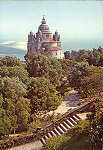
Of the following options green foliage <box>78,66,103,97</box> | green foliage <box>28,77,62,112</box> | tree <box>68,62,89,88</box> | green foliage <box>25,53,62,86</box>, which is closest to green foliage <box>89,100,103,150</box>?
green foliage <box>28,77,62,112</box>

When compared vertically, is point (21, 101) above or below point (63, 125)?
above

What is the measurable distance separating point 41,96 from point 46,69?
8.85 metres

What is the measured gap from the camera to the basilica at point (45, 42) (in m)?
41.1

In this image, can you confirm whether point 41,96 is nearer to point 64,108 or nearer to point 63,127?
point 64,108

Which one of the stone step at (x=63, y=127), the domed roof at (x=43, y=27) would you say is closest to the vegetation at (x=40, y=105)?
the stone step at (x=63, y=127)

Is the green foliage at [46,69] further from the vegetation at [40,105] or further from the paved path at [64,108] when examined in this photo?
the paved path at [64,108]

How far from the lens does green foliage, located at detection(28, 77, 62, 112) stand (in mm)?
13422

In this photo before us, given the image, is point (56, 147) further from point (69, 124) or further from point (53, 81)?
point (53, 81)

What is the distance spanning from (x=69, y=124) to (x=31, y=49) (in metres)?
37.2

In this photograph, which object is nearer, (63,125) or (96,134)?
(96,134)

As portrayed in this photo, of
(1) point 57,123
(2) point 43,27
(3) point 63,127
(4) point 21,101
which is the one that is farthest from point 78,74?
(2) point 43,27

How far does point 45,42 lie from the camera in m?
43.3

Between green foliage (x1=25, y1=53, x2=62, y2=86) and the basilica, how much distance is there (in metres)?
16.0

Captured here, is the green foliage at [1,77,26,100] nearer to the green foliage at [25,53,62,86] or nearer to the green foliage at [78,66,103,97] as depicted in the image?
the green foliage at [78,66,103,97]
